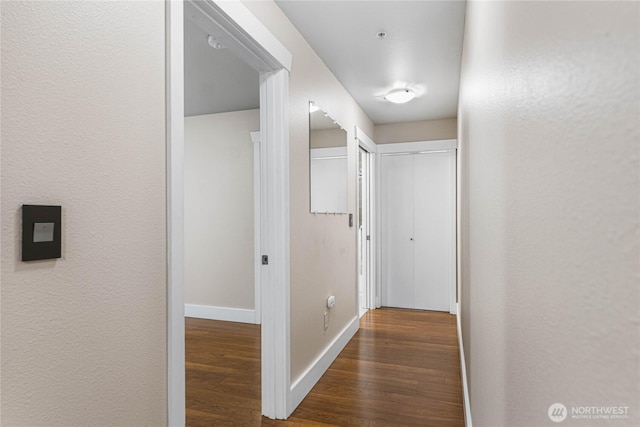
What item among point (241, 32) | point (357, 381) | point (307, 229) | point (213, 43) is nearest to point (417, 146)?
point (307, 229)

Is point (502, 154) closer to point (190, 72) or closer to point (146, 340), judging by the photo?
point (146, 340)

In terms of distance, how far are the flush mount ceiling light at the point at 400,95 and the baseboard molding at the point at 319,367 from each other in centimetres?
225

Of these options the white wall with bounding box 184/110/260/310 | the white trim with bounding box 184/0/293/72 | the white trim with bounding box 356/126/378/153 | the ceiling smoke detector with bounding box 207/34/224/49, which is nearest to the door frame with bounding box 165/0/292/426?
the white trim with bounding box 184/0/293/72

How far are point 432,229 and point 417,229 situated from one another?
0.19 m

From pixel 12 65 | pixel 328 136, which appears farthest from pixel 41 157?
pixel 328 136

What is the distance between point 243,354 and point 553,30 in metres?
3.41

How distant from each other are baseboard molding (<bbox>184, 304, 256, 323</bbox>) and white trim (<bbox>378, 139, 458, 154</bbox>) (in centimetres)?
265

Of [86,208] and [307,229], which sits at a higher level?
[86,208]

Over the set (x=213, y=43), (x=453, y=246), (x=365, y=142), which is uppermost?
(x=213, y=43)

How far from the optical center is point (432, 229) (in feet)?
15.7

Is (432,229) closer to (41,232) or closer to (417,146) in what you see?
(417,146)

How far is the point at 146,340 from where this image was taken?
3.96 ft

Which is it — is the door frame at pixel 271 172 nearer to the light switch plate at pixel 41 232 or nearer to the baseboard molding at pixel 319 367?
the baseboard molding at pixel 319 367

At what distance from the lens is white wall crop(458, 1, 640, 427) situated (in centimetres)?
32
